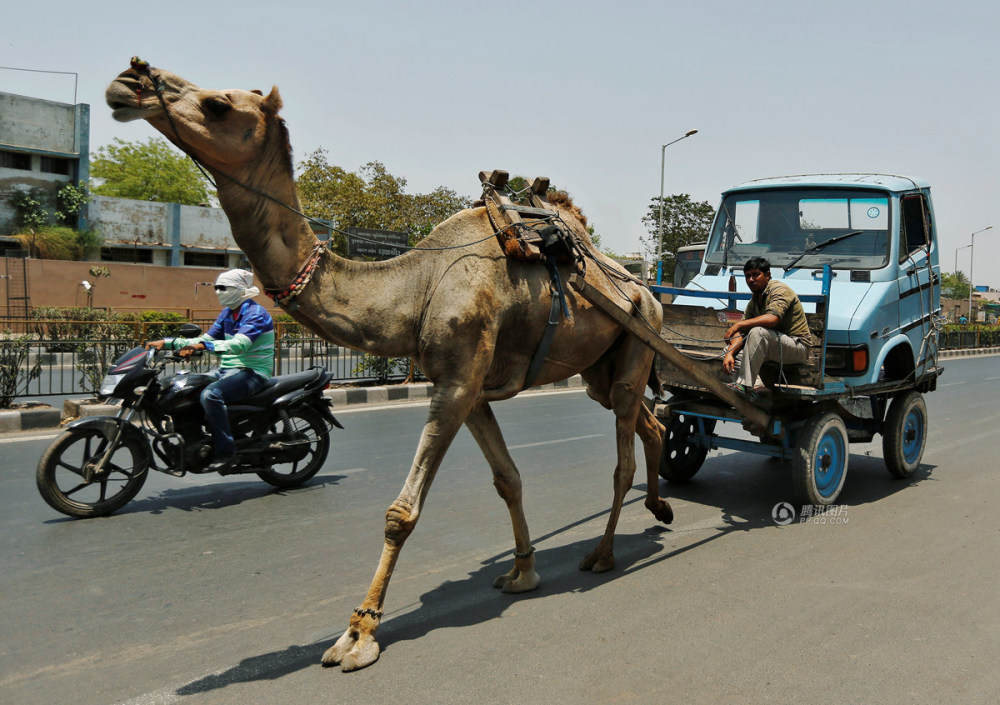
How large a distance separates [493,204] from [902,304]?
15.2ft

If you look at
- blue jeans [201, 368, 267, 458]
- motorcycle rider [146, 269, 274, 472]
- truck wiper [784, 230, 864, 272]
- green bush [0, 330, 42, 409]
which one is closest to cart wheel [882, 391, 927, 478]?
truck wiper [784, 230, 864, 272]

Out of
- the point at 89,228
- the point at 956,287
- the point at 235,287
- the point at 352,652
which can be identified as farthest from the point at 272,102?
the point at 956,287

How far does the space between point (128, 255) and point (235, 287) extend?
139 ft

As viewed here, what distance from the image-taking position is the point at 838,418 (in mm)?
6969

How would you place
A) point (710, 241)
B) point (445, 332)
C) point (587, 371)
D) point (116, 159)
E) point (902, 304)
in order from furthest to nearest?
point (116, 159)
point (710, 241)
point (902, 304)
point (587, 371)
point (445, 332)

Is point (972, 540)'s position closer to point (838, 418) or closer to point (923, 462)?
point (838, 418)

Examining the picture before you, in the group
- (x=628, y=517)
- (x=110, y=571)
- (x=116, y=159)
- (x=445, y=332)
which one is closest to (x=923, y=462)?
(x=628, y=517)

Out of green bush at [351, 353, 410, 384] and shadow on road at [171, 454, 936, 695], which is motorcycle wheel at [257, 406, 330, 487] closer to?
shadow on road at [171, 454, 936, 695]

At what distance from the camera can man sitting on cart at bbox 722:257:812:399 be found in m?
6.30

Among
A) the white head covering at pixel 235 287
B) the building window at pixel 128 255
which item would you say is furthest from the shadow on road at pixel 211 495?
the building window at pixel 128 255

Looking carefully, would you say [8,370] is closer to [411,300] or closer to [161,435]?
[161,435]

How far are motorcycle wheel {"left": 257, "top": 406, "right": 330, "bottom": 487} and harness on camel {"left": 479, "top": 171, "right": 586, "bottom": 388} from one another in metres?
3.26

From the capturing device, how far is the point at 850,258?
7812 mm

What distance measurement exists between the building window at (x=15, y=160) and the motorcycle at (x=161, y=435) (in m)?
40.0
